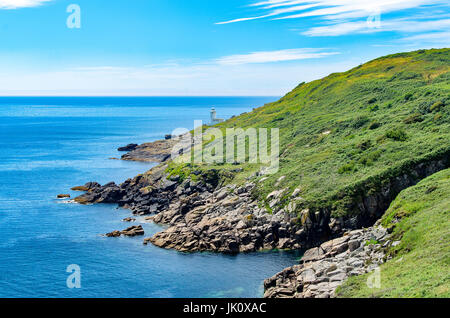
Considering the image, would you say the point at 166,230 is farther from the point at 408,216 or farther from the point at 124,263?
the point at 408,216

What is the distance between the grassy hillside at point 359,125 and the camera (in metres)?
76.7

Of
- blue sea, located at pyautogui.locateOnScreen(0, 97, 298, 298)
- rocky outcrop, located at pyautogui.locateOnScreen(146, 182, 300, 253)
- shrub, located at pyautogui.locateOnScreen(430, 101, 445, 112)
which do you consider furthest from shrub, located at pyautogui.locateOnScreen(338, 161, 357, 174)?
shrub, located at pyautogui.locateOnScreen(430, 101, 445, 112)

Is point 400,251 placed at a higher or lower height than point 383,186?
lower

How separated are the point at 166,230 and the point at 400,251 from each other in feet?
131

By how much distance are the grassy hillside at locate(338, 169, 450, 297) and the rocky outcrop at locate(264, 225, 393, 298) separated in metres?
1.93

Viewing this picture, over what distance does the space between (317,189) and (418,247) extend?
2706cm

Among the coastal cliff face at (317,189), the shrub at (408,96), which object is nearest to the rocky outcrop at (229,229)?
the coastal cliff face at (317,189)

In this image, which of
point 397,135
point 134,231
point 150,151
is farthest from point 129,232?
point 150,151

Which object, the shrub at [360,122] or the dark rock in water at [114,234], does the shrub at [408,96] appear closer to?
the shrub at [360,122]

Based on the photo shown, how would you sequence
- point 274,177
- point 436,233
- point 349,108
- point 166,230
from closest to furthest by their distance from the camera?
point 436,233
point 166,230
point 274,177
point 349,108

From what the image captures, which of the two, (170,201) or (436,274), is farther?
(170,201)

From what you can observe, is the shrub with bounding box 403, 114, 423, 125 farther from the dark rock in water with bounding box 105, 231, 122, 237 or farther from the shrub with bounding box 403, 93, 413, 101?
the dark rock in water with bounding box 105, 231, 122, 237
